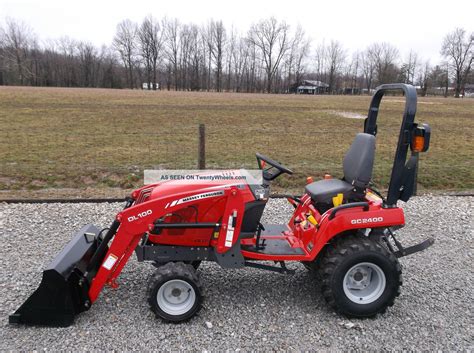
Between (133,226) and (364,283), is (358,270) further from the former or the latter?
(133,226)

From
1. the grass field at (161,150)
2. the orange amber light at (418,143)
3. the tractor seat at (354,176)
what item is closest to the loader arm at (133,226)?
the tractor seat at (354,176)

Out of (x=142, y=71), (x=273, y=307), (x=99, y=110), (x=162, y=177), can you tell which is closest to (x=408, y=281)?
(x=273, y=307)

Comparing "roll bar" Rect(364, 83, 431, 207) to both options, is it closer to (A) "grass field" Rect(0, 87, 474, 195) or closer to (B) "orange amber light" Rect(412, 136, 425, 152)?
(B) "orange amber light" Rect(412, 136, 425, 152)

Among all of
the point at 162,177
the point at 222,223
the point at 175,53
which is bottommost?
the point at 222,223

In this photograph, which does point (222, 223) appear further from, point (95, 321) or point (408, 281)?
point (408, 281)

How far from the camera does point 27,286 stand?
12.7ft

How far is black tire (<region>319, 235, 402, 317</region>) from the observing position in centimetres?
338

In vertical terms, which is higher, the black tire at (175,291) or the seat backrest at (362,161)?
the seat backrest at (362,161)

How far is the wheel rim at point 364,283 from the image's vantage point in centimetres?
346

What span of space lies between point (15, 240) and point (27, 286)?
1.34m

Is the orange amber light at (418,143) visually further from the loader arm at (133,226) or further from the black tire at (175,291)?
the black tire at (175,291)

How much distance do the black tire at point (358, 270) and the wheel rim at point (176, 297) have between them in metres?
1.18

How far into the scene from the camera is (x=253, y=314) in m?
3.51

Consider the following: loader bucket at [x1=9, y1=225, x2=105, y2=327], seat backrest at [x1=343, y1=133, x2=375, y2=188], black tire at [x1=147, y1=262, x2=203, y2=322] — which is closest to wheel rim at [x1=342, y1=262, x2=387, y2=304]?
seat backrest at [x1=343, y1=133, x2=375, y2=188]
